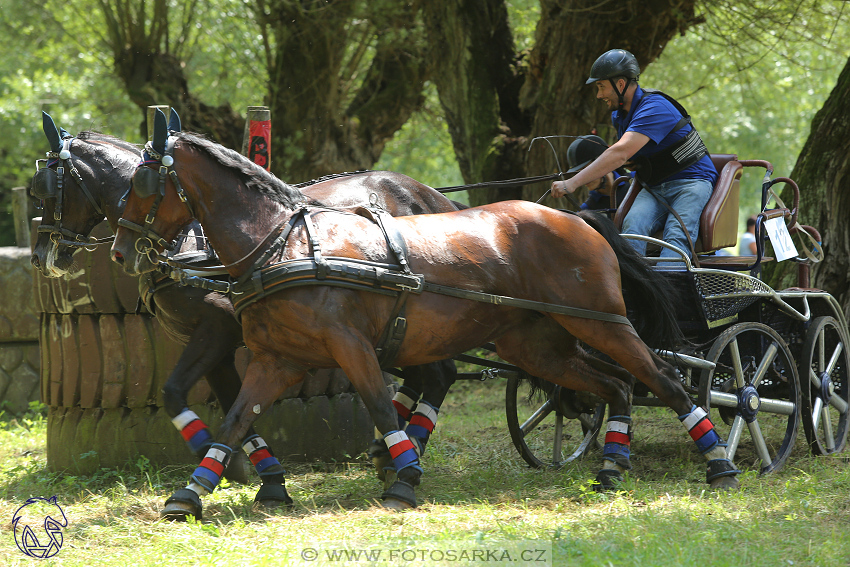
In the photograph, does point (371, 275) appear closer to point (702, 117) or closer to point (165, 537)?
point (165, 537)

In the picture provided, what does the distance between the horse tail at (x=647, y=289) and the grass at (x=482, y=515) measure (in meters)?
0.83

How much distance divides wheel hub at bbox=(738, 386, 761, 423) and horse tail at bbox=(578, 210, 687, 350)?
1.60ft

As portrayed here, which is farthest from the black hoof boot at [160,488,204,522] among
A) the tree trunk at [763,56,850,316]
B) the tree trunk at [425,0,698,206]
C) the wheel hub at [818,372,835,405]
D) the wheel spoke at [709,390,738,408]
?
the tree trunk at [763,56,850,316]

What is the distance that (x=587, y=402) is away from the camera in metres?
5.07

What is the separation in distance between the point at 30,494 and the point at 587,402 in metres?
3.53

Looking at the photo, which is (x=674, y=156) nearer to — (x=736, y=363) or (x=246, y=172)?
(x=736, y=363)

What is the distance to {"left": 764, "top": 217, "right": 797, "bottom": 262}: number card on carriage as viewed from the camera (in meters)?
4.85

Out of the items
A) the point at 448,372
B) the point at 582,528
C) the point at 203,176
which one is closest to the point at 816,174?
the point at 448,372

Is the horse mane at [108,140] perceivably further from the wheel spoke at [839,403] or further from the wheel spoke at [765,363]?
the wheel spoke at [839,403]

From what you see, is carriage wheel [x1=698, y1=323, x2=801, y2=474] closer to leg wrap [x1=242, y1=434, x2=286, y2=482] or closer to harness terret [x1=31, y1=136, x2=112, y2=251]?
leg wrap [x1=242, y1=434, x2=286, y2=482]

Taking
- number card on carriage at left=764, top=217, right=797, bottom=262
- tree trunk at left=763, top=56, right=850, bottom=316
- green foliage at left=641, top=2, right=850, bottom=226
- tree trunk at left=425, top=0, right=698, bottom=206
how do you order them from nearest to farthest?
number card on carriage at left=764, top=217, right=797, bottom=262 → tree trunk at left=763, top=56, right=850, bottom=316 → tree trunk at left=425, top=0, right=698, bottom=206 → green foliage at left=641, top=2, right=850, bottom=226

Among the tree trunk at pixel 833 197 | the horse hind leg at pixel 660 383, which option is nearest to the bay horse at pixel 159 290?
the horse hind leg at pixel 660 383

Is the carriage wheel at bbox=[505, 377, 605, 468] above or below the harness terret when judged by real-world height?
below

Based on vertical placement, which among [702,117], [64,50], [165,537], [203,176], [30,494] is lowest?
[30,494]
